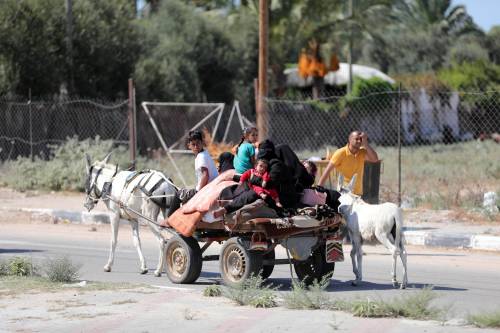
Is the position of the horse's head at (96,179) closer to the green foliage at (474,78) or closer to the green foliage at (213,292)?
the green foliage at (213,292)

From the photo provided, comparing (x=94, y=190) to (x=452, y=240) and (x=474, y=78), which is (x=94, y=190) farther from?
(x=474, y=78)

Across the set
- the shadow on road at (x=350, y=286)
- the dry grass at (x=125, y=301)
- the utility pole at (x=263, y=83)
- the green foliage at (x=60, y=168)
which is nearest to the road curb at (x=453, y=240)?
the shadow on road at (x=350, y=286)

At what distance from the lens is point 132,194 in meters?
13.8

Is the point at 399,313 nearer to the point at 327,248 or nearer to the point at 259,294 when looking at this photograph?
the point at 259,294

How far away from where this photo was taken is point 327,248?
38.8ft

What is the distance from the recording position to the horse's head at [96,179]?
14.3 meters

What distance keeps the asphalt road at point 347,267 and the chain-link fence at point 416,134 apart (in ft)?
14.9

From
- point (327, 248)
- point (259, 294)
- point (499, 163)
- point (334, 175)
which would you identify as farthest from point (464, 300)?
point (499, 163)

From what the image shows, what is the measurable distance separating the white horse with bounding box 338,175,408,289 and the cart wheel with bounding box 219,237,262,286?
1.38 meters

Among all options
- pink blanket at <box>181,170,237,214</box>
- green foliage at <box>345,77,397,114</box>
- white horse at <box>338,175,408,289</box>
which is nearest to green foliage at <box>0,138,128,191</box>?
green foliage at <box>345,77,397,114</box>

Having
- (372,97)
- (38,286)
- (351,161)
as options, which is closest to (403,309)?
(38,286)

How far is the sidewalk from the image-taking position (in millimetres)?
17016

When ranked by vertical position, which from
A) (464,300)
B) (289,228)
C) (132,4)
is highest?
(132,4)

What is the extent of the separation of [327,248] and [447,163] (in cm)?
2152
